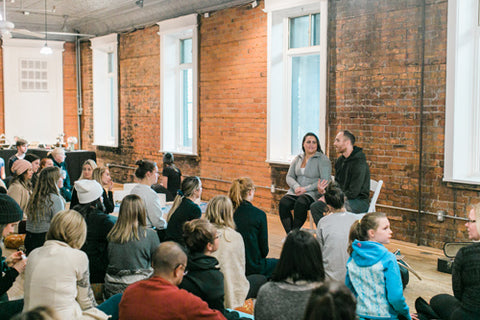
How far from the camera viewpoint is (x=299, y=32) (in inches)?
329

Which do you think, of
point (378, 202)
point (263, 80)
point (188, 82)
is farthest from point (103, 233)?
point (188, 82)

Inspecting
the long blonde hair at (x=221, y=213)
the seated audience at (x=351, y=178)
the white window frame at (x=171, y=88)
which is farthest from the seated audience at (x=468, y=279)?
the white window frame at (x=171, y=88)

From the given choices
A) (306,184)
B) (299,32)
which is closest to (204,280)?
(306,184)

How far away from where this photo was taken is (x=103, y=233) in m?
4.33

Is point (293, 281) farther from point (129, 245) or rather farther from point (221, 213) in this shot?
point (129, 245)

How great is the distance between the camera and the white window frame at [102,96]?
45.1 ft

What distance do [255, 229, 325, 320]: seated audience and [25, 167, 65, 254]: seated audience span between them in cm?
316

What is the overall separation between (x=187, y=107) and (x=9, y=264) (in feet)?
26.0

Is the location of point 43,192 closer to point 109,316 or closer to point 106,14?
point 109,316

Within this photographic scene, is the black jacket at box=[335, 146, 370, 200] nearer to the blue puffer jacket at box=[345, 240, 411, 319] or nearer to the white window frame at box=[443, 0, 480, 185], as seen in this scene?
the white window frame at box=[443, 0, 480, 185]

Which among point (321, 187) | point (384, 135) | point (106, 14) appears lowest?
point (321, 187)

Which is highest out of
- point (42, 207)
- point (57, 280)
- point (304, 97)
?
point (304, 97)

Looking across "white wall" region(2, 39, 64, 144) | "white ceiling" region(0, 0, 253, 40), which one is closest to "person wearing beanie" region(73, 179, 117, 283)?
"white ceiling" region(0, 0, 253, 40)

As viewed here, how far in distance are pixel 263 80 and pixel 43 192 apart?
15.2 ft
